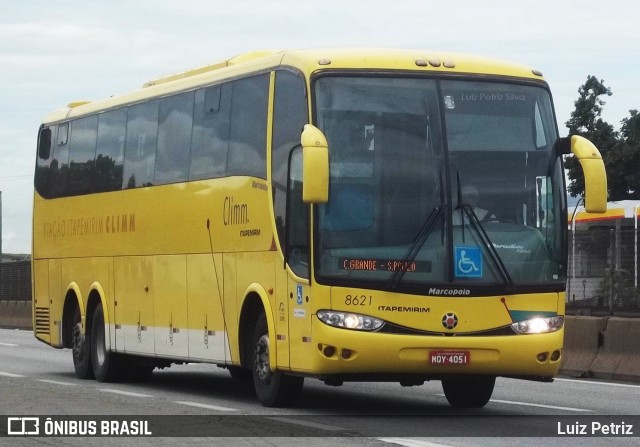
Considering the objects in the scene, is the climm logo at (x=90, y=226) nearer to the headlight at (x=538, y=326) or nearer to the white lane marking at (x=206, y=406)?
the white lane marking at (x=206, y=406)

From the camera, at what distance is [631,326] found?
2122cm

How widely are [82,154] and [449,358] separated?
9.84 metres

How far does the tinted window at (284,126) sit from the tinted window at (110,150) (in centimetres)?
568

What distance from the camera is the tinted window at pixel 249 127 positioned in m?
16.7

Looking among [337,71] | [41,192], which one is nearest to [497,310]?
[337,71]

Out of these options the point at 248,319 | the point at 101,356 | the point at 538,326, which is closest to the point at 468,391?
the point at 538,326

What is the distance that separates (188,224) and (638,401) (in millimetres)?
5494

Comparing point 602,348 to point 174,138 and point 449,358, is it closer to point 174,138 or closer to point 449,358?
point 174,138

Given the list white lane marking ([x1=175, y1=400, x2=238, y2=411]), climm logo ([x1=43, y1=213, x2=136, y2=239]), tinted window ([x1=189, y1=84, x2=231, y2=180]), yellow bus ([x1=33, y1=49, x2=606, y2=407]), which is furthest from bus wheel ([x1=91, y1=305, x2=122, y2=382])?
white lane marking ([x1=175, y1=400, x2=238, y2=411])

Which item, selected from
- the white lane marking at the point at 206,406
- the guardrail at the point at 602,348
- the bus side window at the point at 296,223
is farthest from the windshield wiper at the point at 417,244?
the guardrail at the point at 602,348

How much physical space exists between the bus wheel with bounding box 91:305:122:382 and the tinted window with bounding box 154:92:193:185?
9.97 ft

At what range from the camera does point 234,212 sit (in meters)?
17.5

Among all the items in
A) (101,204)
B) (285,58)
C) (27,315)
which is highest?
(285,58)

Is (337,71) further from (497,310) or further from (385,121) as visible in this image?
(497,310)
